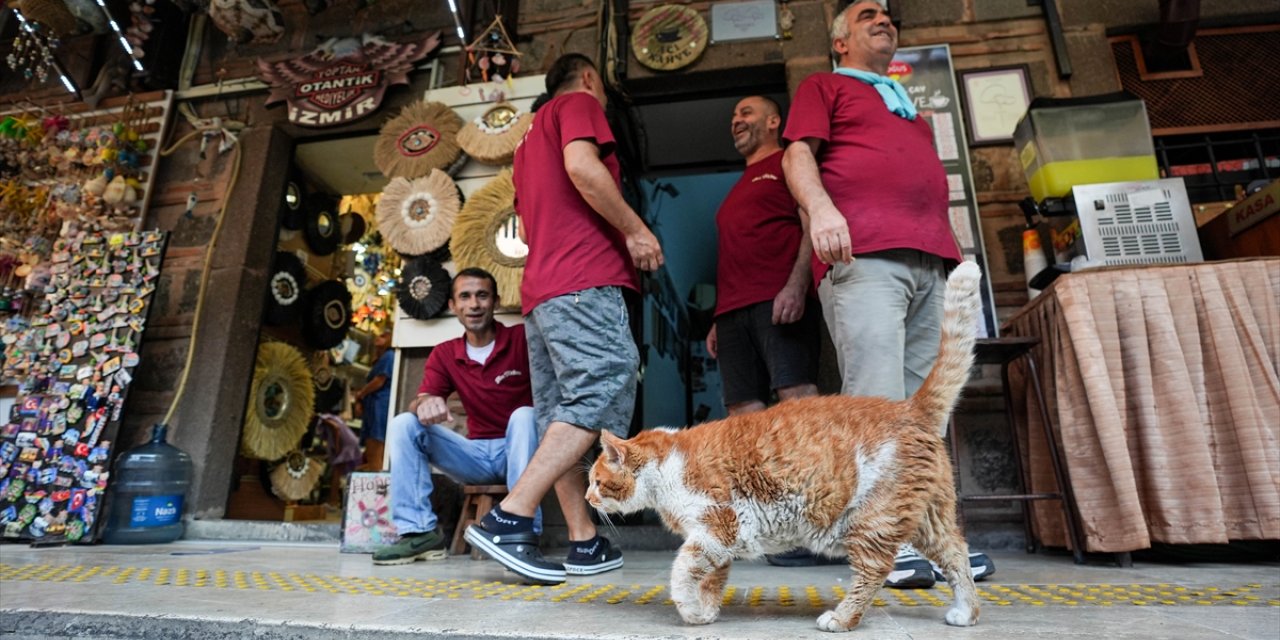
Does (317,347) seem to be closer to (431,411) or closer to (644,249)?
(431,411)

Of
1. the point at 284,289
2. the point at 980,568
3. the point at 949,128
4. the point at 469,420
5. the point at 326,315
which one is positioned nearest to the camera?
the point at 980,568

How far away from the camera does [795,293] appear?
2512mm

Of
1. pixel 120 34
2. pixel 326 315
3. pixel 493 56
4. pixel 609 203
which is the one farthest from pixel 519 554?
pixel 120 34

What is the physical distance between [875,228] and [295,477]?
4.57 m

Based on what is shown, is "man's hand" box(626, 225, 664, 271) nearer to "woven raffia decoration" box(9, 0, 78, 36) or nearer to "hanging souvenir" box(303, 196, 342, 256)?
"hanging souvenir" box(303, 196, 342, 256)

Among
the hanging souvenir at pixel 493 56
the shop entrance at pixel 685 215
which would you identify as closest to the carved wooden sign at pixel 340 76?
the hanging souvenir at pixel 493 56

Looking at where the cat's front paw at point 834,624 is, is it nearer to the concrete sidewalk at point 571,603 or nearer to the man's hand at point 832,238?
the concrete sidewalk at point 571,603

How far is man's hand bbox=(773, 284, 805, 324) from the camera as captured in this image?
2512mm

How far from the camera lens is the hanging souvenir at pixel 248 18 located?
158 inches

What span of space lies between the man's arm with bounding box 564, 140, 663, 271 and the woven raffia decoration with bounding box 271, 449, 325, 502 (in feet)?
12.3

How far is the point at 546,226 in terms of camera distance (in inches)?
86.4

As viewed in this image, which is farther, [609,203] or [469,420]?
[469,420]

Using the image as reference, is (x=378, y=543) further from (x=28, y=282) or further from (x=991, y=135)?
(x=991, y=135)

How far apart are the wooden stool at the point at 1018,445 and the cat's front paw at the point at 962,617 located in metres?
1.26
